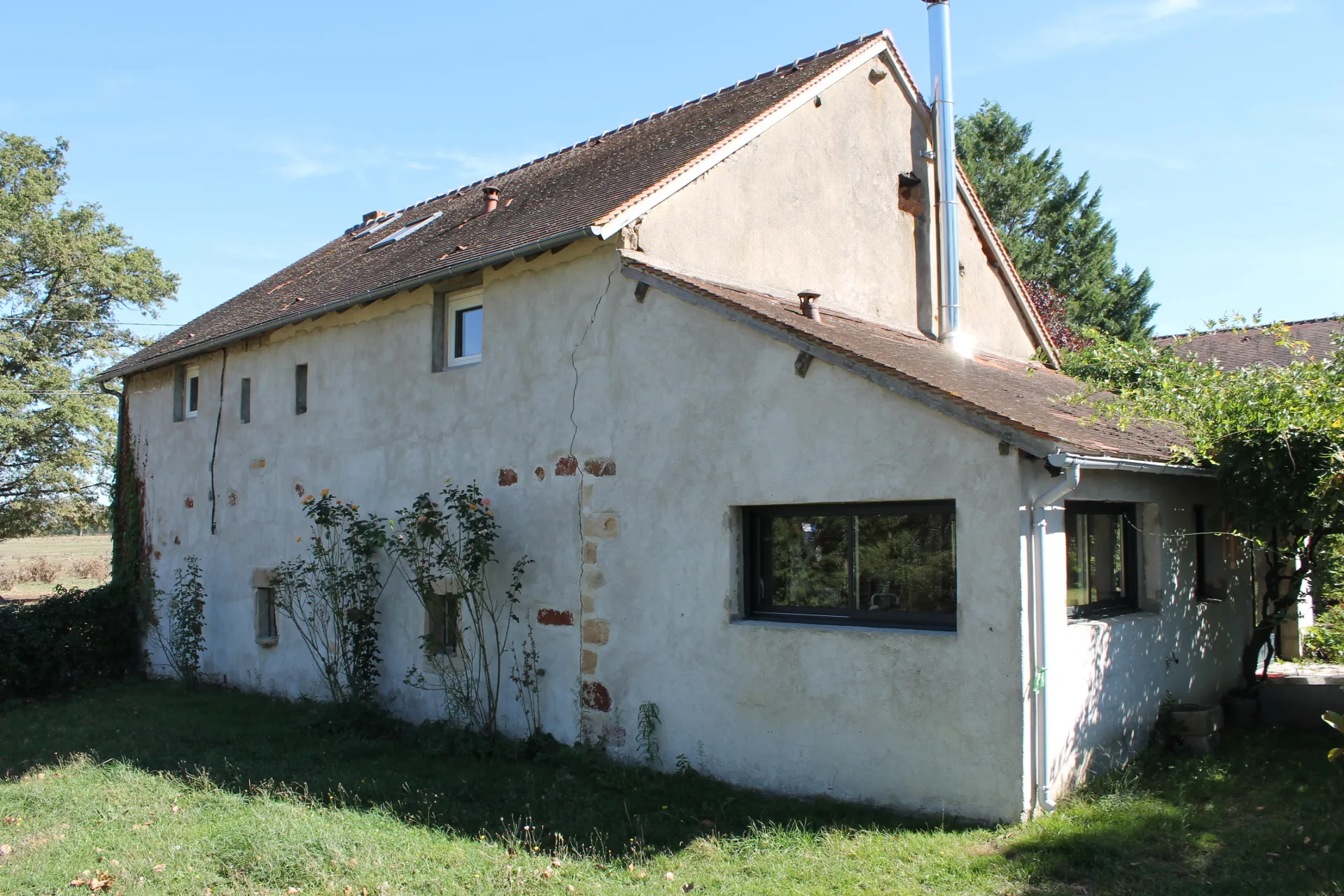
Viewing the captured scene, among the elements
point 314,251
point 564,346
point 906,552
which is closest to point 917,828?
point 906,552

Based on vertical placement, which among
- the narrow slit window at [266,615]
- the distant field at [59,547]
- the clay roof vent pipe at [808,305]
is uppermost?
the clay roof vent pipe at [808,305]

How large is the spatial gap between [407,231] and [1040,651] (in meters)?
11.0

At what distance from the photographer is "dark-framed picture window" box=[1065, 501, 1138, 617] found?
302 inches

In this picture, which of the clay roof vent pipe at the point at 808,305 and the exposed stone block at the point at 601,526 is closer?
the exposed stone block at the point at 601,526

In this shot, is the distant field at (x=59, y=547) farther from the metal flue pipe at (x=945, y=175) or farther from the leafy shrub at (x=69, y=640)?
the metal flue pipe at (x=945, y=175)

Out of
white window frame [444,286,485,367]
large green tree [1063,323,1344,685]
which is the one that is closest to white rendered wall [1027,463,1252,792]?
large green tree [1063,323,1344,685]

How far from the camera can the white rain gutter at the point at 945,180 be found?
1188 cm

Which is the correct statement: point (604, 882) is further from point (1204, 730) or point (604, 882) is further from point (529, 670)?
point (1204, 730)

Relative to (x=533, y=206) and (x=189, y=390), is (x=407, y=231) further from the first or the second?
(x=533, y=206)

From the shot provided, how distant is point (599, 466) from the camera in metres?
8.84

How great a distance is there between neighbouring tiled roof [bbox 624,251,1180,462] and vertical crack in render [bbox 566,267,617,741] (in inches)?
20.7

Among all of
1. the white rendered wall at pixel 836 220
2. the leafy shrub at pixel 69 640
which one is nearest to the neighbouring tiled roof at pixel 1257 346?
the white rendered wall at pixel 836 220

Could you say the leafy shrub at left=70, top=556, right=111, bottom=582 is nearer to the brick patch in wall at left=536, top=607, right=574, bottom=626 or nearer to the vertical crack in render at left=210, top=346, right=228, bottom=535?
the vertical crack in render at left=210, top=346, right=228, bottom=535

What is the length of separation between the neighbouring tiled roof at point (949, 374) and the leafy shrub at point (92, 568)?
28460 mm
